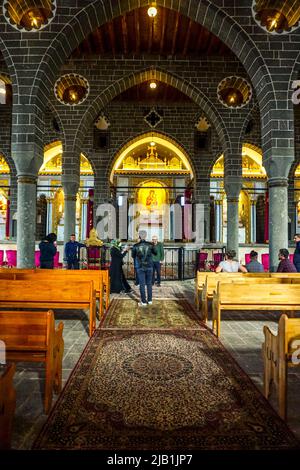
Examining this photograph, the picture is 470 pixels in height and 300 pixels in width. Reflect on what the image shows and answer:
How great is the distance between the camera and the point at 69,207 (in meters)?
12.3

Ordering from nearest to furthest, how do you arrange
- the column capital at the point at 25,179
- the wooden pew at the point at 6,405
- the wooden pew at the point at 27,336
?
the wooden pew at the point at 6,405, the wooden pew at the point at 27,336, the column capital at the point at 25,179

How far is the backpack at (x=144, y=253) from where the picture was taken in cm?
678

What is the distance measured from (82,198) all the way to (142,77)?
37.8ft

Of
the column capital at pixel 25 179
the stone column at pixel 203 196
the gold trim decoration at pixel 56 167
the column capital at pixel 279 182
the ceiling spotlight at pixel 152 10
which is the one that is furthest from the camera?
the gold trim decoration at pixel 56 167

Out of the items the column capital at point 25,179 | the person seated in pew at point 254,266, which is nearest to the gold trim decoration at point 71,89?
the column capital at point 25,179

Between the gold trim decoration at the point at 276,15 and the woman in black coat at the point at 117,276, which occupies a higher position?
the gold trim decoration at the point at 276,15

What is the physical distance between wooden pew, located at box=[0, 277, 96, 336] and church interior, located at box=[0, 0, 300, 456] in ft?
0.08

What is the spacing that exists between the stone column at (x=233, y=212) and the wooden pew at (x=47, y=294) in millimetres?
7817

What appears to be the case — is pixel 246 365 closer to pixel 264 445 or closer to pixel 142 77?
pixel 264 445

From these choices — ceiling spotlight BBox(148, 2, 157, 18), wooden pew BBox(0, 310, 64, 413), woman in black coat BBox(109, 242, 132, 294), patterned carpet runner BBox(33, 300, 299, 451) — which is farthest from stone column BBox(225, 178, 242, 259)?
wooden pew BBox(0, 310, 64, 413)

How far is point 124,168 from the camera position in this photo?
22.1 m

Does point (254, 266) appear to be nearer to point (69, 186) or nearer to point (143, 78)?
point (69, 186)

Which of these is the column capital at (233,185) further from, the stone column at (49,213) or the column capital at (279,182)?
the stone column at (49,213)

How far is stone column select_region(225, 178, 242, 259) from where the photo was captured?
37.7 feet
